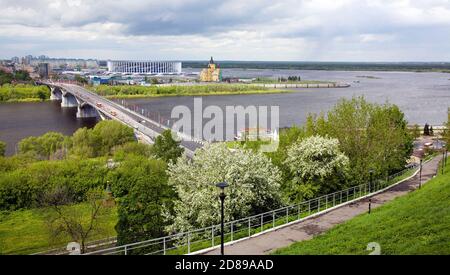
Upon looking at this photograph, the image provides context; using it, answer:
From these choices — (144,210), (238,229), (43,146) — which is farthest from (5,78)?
(238,229)

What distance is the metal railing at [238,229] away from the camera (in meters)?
11.3

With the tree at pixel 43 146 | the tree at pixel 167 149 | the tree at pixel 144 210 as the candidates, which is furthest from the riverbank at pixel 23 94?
the tree at pixel 144 210

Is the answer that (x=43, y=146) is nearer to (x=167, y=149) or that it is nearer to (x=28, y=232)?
(x=167, y=149)

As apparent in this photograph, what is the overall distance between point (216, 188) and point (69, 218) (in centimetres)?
824

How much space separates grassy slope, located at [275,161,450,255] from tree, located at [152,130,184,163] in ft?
44.5

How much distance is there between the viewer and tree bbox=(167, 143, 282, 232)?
1246 centimetres

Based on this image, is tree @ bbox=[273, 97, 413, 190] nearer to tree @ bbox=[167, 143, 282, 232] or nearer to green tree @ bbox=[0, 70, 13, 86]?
tree @ bbox=[167, 143, 282, 232]

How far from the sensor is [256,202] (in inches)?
517

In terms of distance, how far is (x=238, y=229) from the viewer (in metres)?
12.2

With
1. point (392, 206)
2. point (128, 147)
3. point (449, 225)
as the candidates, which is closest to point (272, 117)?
point (128, 147)

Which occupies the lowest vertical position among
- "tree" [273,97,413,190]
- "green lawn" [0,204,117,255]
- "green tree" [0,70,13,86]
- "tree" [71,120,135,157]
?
"green lawn" [0,204,117,255]

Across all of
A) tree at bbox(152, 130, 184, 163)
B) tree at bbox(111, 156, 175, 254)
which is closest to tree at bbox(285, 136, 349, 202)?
tree at bbox(111, 156, 175, 254)
